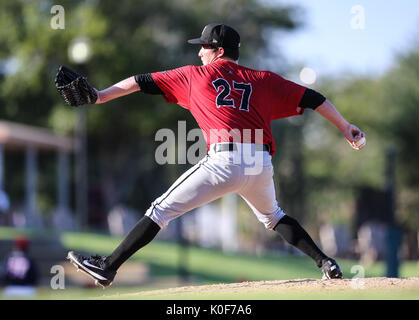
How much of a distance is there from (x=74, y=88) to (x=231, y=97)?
4.49ft

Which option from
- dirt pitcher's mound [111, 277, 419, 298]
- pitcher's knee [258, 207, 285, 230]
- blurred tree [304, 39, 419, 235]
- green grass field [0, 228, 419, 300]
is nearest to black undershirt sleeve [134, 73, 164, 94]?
pitcher's knee [258, 207, 285, 230]

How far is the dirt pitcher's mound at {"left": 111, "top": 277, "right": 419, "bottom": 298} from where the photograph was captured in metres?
6.13

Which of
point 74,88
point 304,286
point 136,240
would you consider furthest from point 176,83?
point 304,286

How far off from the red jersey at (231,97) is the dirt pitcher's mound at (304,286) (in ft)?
4.22

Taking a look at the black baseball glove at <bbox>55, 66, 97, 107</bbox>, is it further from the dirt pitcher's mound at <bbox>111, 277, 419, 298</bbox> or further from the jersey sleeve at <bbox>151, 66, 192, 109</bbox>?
the dirt pitcher's mound at <bbox>111, 277, 419, 298</bbox>

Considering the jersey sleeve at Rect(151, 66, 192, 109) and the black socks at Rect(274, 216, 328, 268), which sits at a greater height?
the jersey sleeve at Rect(151, 66, 192, 109)

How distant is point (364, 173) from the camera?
137ft

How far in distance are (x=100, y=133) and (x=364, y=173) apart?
16127mm

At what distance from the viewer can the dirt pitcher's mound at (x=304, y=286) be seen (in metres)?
6.13

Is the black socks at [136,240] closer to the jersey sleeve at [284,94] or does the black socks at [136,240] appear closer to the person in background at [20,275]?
the jersey sleeve at [284,94]

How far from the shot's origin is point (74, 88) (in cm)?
598

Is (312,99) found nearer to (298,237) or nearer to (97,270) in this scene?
(298,237)
